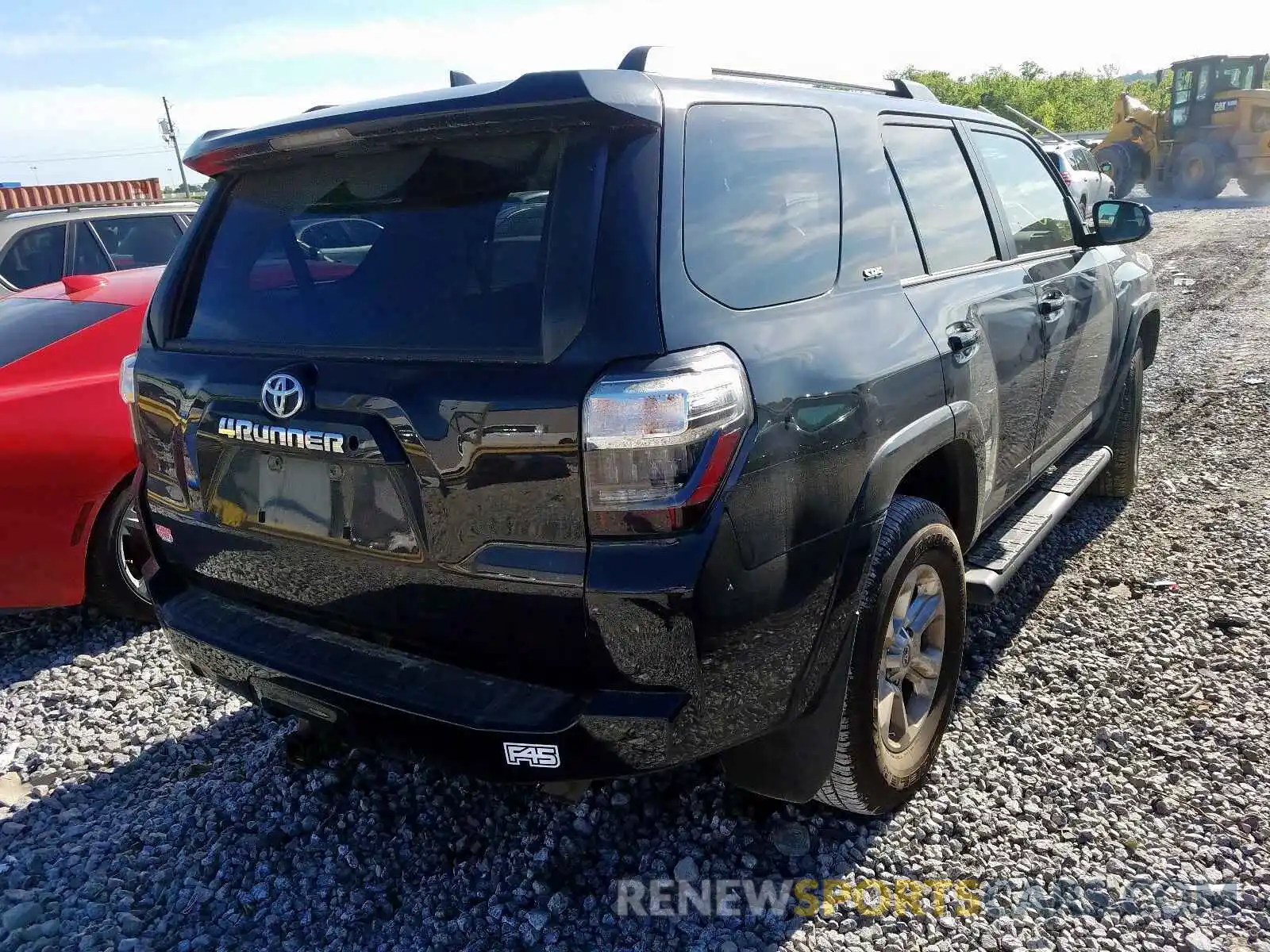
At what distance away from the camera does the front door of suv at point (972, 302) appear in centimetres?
280

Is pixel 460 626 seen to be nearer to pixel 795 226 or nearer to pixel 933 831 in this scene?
pixel 795 226

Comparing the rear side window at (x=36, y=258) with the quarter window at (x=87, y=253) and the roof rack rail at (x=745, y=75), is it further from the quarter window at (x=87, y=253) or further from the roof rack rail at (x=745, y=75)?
the roof rack rail at (x=745, y=75)

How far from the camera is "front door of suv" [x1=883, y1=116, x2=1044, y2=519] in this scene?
2.80 meters

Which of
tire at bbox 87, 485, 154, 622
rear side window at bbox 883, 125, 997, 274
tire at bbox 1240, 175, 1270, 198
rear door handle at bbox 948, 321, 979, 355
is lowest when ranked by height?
tire at bbox 1240, 175, 1270, 198

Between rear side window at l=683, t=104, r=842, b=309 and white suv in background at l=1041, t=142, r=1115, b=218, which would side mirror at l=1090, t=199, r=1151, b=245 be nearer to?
rear side window at l=683, t=104, r=842, b=309

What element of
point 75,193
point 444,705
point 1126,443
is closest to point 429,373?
point 444,705

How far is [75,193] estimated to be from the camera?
76.4 ft

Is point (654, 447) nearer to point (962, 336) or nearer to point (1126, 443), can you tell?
point (962, 336)

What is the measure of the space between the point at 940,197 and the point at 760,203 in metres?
1.12

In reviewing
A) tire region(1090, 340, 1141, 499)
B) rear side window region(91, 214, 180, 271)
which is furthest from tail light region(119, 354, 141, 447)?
rear side window region(91, 214, 180, 271)

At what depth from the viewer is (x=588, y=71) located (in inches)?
75.9

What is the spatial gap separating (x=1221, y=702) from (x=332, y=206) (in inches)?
123

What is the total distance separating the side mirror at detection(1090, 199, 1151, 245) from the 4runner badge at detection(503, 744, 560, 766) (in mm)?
3505

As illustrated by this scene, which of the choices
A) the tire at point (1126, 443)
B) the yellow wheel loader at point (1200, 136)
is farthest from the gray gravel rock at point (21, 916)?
the yellow wheel loader at point (1200, 136)
